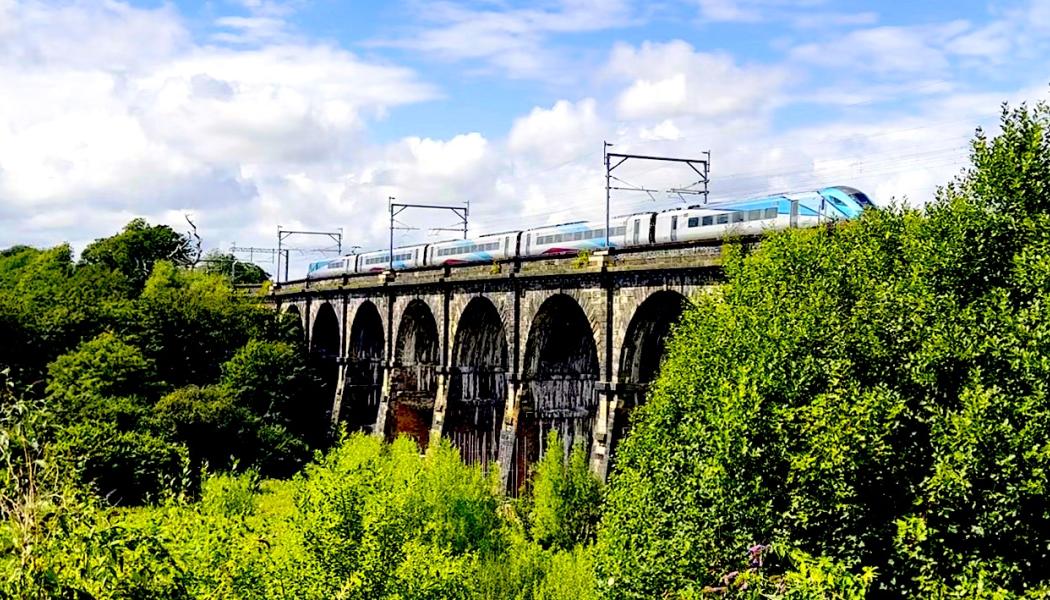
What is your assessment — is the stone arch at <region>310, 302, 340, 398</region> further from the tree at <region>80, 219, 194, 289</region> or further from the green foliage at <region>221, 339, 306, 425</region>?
the tree at <region>80, 219, 194, 289</region>

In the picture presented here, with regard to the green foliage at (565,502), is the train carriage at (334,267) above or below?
above

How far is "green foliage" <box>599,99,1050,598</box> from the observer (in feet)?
37.4

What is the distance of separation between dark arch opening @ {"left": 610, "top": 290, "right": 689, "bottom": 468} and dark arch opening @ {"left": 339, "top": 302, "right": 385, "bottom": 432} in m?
23.2

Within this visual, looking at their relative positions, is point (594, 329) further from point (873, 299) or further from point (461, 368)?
point (873, 299)

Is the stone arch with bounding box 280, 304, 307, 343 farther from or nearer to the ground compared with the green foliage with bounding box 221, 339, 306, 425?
farther from the ground

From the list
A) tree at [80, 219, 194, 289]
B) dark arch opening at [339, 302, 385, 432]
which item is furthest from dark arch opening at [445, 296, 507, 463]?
tree at [80, 219, 194, 289]

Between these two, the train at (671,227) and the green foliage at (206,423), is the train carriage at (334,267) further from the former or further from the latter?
the green foliage at (206,423)

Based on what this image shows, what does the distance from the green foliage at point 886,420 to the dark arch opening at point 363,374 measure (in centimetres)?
3344

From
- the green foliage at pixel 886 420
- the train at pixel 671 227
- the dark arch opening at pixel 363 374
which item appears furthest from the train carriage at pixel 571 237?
the green foliage at pixel 886 420

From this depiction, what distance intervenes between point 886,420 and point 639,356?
13888 millimetres

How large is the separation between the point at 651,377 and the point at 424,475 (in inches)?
254

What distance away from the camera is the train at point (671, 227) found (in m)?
26.3

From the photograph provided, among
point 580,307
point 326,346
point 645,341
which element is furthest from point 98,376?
point 645,341

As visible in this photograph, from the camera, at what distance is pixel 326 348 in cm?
5506
